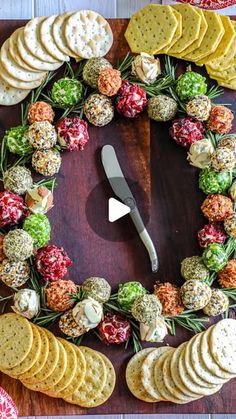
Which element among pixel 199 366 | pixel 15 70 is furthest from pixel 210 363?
pixel 15 70

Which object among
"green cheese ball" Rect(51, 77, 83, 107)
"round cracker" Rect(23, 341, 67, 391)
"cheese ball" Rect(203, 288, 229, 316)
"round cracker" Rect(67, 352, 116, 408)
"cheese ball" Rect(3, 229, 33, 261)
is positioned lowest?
"round cracker" Rect(67, 352, 116, 408)

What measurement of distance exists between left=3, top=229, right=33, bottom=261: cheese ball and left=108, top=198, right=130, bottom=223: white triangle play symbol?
19 cm

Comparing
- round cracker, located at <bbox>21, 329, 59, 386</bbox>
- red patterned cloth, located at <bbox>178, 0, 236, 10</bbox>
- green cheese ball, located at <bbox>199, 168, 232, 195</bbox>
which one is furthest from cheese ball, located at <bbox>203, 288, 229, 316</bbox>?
red patterned cloth, located at <bbox>178, 0, 236, 10</bbox>

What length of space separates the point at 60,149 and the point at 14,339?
1.37 feet

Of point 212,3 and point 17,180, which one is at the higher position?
point 212,3

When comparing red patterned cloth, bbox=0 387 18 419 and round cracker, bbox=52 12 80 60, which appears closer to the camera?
red patterned cloth, bbox=0 387 18 419

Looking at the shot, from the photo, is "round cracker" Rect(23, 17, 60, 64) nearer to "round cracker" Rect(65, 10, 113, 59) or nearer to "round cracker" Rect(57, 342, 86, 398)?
"round cracker" Rect(65, 10, 113, 59)

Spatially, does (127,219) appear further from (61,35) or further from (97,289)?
(61,35)

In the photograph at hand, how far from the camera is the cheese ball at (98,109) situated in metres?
1.50

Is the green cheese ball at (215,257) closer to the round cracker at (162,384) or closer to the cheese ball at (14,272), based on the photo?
the round cracker at (162,384)

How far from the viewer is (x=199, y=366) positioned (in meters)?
1.43

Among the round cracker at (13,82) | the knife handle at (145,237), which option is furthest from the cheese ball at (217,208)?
the round cracker at (13,82)

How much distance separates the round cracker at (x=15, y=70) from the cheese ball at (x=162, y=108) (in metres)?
0.25

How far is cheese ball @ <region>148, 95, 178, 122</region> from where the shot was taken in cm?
150
